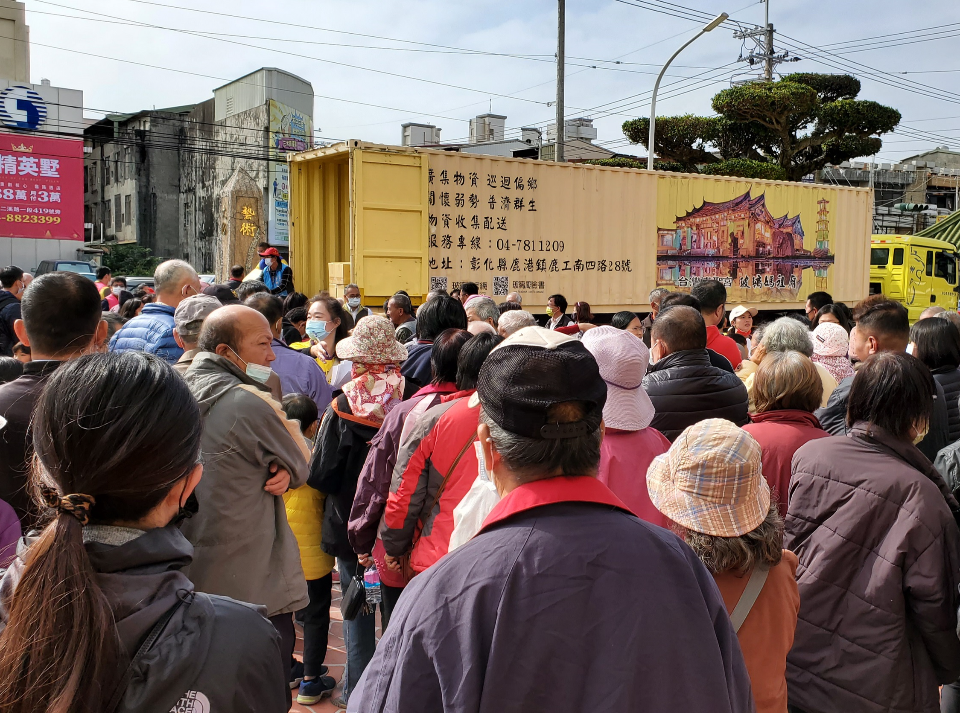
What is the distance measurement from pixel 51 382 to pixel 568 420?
93cm

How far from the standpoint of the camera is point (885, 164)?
162 ft

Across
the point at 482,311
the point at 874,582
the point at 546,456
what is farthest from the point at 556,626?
the point at 482,311

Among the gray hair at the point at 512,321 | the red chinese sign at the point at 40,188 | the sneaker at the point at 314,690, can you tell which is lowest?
the sneaker at the point at 314,690

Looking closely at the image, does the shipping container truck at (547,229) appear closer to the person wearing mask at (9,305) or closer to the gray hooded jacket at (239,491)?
the person wearing mask at (9,305)

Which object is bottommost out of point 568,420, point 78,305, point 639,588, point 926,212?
point 639,588

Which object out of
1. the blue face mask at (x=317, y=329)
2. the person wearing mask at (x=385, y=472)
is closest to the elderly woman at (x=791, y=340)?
the person wearing mask at (x=385, y=472)

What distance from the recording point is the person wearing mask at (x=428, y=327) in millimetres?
4609

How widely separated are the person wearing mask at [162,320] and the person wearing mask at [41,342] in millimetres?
1652

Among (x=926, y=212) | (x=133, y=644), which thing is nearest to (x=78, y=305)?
(x=133, y=644)

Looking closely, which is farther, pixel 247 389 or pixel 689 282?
pixel 689 282

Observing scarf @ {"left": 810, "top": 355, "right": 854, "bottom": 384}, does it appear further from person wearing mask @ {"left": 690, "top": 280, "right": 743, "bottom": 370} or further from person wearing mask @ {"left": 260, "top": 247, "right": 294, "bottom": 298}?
person wearing mask @ {"left": 260, "top": 247, "right": 294, "bottom": 298}

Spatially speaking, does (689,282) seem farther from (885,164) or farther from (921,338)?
(885,164)

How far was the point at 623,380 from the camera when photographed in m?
2.79

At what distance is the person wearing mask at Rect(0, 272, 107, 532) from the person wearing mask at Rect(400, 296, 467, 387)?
1902mm
